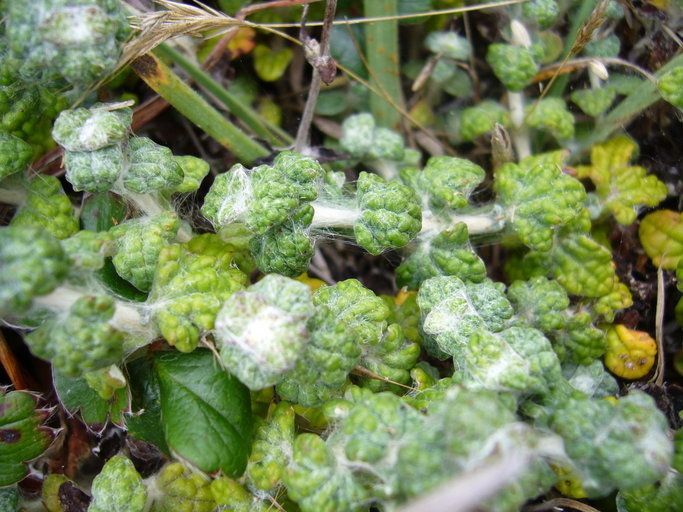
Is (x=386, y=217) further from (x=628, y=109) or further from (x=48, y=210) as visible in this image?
(x=628, y=109)

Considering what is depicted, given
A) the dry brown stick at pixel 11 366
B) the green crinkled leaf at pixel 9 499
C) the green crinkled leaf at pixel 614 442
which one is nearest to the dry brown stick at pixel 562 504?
the green crinkled leaf at pixel 614 442

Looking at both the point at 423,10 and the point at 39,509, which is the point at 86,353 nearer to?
the point at 39,509

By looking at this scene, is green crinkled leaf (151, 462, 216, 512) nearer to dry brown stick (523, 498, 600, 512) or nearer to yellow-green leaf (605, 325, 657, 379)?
dry brown stick (523, 498, 600, 512)

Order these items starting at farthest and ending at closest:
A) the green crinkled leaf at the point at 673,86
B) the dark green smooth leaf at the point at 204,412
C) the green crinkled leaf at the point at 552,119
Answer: the green crinkled leaf at the point at 552,119 → the green crinkled leaf at the point at 673,86 → the dark green smooth leaf at the point at 204,412

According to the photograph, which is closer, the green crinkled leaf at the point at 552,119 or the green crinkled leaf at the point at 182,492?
the green crinkled leaf at the point at 182,492

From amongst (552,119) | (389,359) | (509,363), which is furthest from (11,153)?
(552,119)

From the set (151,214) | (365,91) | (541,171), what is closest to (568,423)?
(541,171)

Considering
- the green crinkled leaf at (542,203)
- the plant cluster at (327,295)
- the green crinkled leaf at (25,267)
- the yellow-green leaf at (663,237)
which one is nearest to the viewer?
the green crinkled leaf at (25,267)

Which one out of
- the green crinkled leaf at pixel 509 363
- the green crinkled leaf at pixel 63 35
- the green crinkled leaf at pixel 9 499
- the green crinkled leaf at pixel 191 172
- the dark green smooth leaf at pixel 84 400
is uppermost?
the green crinkled leaf at pixel 63 35

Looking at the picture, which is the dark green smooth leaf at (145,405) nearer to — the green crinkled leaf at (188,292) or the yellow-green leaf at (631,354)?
the green crinkled leaf at (188,292)
